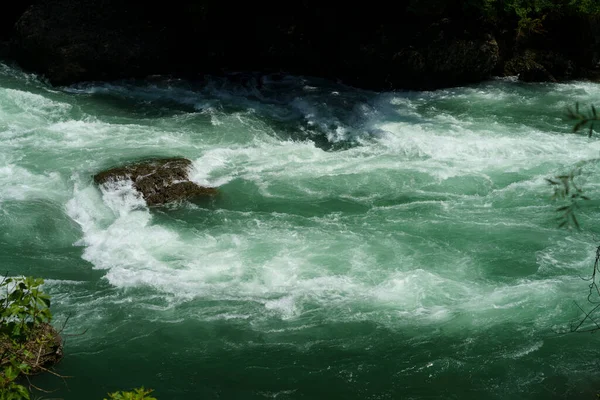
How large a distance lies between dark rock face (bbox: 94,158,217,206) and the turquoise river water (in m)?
0.24

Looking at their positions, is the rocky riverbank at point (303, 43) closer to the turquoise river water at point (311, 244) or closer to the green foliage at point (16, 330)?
the turquoise river water at point (311, 244)

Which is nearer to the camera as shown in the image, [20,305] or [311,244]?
[20,305]

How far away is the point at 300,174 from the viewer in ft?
42.3

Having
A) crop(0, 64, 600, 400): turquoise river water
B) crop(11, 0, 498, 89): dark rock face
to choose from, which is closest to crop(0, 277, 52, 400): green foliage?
crop(0, 64, 600, 400): turquoise river water

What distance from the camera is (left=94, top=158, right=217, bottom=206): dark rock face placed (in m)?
11.8

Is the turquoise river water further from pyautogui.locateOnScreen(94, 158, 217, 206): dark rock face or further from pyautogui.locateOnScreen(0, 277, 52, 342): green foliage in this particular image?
pyautogui.locateOnScreen(0, 277, 52, 342): green foliage

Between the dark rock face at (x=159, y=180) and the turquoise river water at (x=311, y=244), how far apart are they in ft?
0.78

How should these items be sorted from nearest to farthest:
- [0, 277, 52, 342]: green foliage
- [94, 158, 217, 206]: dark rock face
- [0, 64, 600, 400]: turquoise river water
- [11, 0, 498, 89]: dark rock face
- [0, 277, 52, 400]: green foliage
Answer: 1. [0, 277, 52, 400]: green foliage
2. [0, 277, 52, 342]: green foliage
3. [0, 64, 600, 400]: turquoise river water
4. [94, 158, 217, 206]: dark rock face
5. [11, 0, 498, 89]: dark rock face

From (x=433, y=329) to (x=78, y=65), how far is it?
11723mm

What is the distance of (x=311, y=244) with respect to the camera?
10.6 meters

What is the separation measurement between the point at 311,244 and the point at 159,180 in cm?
301

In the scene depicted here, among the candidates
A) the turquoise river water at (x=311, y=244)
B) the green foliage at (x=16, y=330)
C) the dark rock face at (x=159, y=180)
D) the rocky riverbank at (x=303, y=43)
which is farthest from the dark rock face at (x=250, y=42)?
the green foliage at (x=16, y=330)

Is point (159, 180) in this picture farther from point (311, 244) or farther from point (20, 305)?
point (20, 305)

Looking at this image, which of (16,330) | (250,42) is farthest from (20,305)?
(250,42)
